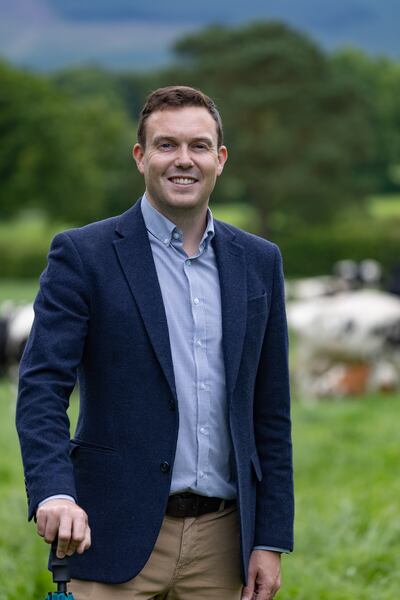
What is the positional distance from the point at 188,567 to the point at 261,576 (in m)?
0.20

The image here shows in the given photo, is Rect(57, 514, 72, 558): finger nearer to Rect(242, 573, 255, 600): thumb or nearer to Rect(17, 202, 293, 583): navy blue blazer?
Rect(17, 202, 293, 583): navy blue blazer

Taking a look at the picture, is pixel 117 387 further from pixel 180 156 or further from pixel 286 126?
pixel 286 126

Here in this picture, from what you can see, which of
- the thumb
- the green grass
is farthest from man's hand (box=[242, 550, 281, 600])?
the green grass

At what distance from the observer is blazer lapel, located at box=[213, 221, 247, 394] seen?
3131 mm

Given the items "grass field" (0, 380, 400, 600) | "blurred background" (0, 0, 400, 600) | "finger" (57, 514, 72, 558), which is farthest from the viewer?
"blurred background" (0, 0, 400, 600)

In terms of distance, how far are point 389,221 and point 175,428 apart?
60420 mm

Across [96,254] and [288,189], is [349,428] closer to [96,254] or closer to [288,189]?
[96,254]

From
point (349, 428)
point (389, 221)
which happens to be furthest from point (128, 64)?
point (349, 428)

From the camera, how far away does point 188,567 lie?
3170 mm

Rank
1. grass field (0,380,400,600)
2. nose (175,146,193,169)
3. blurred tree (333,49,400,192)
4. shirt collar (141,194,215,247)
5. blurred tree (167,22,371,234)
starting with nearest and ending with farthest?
nose (175,146,193,169) < shirt collar (141,194,215,247) < grass field (0,380,400,600) < blurred tree (167,22,371,234) < blurred tree (333,49,400,192)

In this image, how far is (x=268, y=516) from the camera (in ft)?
10.7

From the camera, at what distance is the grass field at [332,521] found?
5.49 m

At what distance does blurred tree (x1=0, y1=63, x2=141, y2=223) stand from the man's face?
56.2 m

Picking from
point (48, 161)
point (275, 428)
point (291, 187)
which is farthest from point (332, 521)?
point (48, 161)
